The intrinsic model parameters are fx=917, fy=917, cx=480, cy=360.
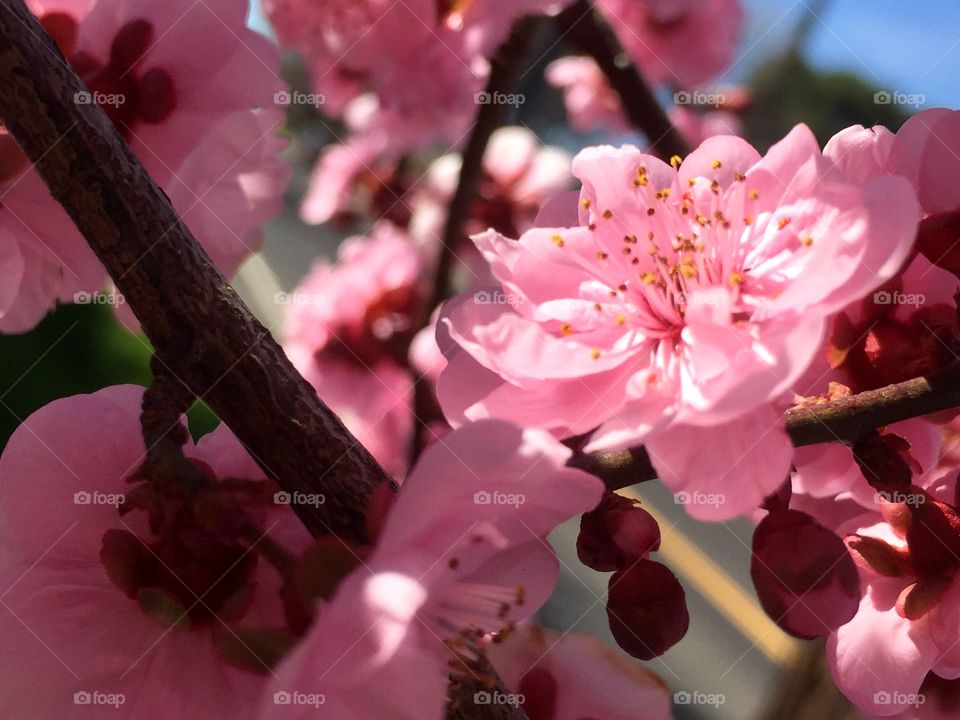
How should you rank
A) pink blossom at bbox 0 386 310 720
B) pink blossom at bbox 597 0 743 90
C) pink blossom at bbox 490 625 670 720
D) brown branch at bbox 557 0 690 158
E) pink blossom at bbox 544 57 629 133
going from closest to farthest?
pink blossom at bbox 0 386 310 720 < pink blossom at bbox 490 625 670 720 < brown branch at bbox 557 0 690 158 < pink blossom at bbox 597 0 743 90 < pink blossom at bbox 544 57 629 133

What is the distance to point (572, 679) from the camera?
56 cm

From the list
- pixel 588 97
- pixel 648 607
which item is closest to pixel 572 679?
pixel 648 607

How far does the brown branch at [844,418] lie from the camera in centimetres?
44

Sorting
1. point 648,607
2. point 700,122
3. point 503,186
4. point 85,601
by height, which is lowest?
point 700,122

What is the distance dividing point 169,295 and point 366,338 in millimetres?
1063

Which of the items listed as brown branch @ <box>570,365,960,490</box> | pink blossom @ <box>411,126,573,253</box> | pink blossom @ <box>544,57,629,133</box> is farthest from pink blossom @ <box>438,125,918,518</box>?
pink blossom @ <box>544,57,629,133</box>

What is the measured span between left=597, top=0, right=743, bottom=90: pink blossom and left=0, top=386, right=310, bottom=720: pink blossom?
3.94 ft

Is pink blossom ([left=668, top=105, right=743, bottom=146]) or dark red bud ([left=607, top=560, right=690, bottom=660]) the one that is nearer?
dark red bud ([left=607, top=560, right=690, bottom=660])

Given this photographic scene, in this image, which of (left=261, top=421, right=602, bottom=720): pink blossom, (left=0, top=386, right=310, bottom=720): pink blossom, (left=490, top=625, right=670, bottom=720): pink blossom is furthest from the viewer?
(left=490, top=625, right=670, bottom=720): pink blossom

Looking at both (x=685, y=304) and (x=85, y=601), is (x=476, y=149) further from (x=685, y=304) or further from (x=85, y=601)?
(x=85, y=601)

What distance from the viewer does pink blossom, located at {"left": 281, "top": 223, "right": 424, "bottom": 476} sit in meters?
1.46

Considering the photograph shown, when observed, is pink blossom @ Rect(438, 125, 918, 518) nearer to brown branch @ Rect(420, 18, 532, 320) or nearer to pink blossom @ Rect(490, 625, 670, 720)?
pink blossom @ Rect(490, 625, 670, 720)

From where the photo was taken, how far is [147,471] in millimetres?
395

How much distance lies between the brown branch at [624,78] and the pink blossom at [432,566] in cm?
69
